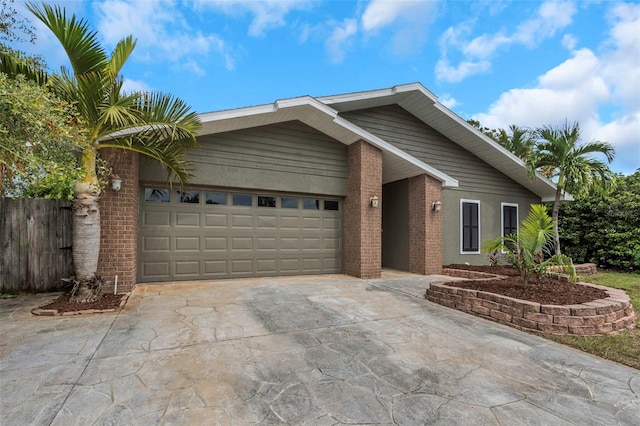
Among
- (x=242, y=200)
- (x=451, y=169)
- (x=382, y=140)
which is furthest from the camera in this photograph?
(x=451, y=169)

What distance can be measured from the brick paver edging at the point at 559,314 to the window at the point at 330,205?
447 cm

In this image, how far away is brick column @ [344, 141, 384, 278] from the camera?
7.84 meters

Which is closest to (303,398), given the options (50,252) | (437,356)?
(437,356)

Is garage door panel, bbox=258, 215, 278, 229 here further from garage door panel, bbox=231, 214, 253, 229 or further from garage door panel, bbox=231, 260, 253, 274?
garage door panel, bbox=231, 260, 253, 274

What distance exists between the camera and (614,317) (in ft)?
13.6

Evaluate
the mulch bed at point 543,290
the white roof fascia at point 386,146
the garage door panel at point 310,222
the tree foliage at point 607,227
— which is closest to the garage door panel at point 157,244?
the garage door panel at point 310,222

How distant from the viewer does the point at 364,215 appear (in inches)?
309

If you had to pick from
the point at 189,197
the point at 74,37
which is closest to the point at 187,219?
the point at 189,197

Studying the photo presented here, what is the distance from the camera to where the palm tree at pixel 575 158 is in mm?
8961

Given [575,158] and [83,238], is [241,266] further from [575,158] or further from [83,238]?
[575,158]

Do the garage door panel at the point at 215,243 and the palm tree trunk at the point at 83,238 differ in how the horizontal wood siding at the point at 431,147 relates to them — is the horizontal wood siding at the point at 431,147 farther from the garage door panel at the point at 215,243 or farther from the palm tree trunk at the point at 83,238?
the palm tree trunk at the point at 83,238

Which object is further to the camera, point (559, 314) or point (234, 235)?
point (234, 235)

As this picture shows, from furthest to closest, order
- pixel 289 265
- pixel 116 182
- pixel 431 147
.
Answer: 1. pixel 431 147
2. pixel 289 265
3. pixel 116 182

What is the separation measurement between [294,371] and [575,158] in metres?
10.7
